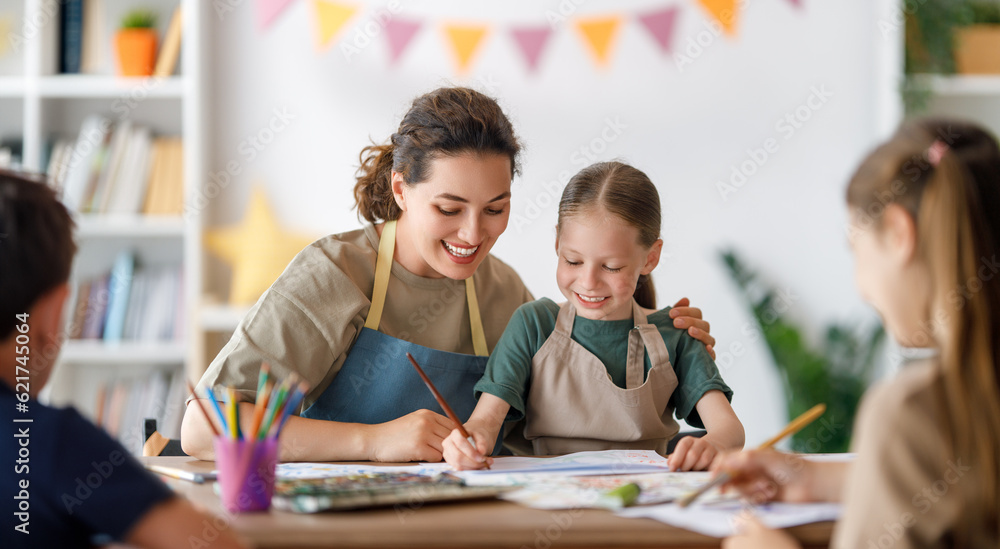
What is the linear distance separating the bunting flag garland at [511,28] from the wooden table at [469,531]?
217 centimetres

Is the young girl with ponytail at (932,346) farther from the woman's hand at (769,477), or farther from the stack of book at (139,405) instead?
the stack of book at (139,405)

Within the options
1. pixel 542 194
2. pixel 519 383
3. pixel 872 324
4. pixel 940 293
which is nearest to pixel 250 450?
pixel 519 383

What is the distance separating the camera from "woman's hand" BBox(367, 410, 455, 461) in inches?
46.7

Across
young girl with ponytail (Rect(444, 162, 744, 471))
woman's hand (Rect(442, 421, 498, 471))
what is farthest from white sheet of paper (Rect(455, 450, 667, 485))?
young girl with ponytail (Rect(444, 162, 744, 471))

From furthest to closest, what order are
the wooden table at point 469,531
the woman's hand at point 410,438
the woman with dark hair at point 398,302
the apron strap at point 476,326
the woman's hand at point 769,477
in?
the apron strap at point 476,326
the woman with dark hair at point 398,302
the woman's hand at point 410,438
the woman's hand at point 769,477
the wooden table at point 469,531

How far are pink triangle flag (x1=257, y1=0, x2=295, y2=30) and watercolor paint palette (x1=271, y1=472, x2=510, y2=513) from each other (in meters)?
2.17

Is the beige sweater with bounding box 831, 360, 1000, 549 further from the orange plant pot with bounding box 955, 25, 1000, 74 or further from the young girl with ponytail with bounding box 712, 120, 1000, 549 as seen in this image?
the orange plant pot with bounding box 955, 25, 1000, 74

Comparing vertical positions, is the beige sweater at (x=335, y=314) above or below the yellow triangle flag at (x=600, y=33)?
below

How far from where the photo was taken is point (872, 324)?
276 centimetres

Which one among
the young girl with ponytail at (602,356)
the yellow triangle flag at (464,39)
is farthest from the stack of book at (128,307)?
the young girl with ponytail at (602,356)

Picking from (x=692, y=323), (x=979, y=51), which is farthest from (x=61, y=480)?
(x=979, y=51)

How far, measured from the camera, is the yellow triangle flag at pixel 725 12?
278 cm

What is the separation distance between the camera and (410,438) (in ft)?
3.92

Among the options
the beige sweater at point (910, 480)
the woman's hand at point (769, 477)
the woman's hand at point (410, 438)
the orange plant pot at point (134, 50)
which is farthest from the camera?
the orange plant pot at point (134, 50)
